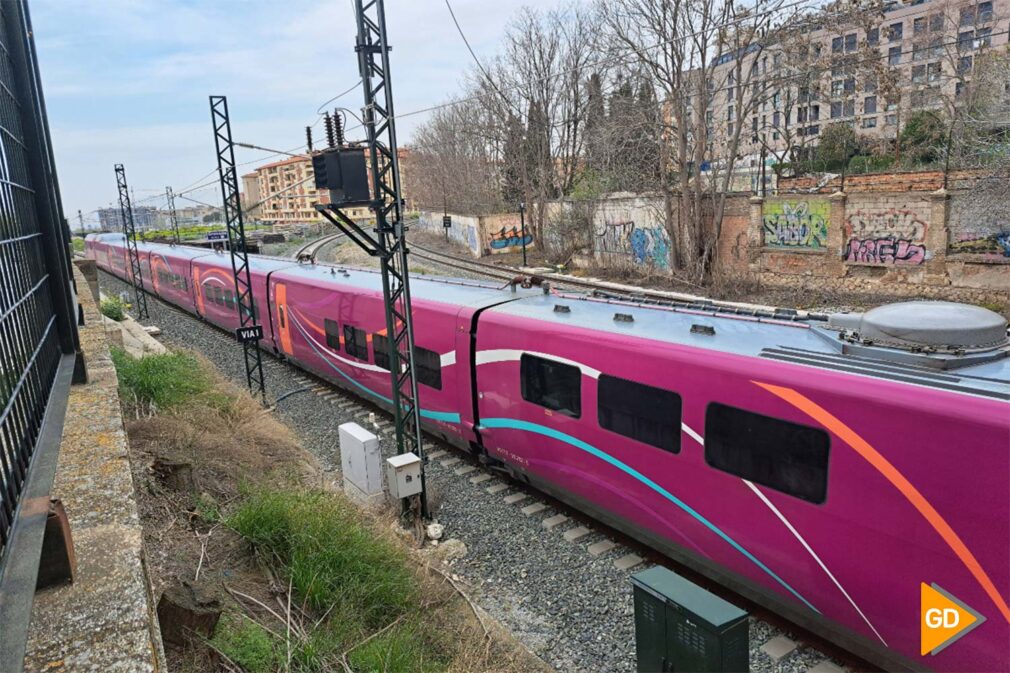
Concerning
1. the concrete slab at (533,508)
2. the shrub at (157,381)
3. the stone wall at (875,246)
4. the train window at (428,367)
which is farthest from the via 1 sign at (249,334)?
the stone wall at (875,246)

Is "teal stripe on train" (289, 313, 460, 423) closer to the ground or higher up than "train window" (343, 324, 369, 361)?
closer to the ground

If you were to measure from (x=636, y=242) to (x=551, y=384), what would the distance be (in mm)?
22153

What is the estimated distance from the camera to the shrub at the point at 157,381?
1110 centimetres

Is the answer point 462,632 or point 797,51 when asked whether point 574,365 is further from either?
point 797,51

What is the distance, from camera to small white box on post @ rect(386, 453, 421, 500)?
339 inches

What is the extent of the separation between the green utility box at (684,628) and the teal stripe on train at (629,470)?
2.11m

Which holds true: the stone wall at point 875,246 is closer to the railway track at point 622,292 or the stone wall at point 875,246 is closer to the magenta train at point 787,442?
the railway track at point 622,292

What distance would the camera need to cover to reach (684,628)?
3.84 metres

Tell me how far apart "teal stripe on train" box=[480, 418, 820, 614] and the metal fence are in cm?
500

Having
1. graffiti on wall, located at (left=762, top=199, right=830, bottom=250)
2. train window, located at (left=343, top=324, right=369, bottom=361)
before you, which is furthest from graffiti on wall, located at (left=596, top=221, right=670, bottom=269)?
train window, located at (left=343, top=324, right=369, bottom=361)

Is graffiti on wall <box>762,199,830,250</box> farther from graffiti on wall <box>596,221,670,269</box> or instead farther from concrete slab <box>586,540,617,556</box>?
concrete slab <box>586,540,617,556</box>

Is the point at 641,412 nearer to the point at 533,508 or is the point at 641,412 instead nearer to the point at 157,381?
the point at 533,508

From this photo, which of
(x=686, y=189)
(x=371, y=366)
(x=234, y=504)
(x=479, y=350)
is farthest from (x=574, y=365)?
(x=686, y=189)

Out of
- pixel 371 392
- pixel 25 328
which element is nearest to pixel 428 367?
pixel 371 392
